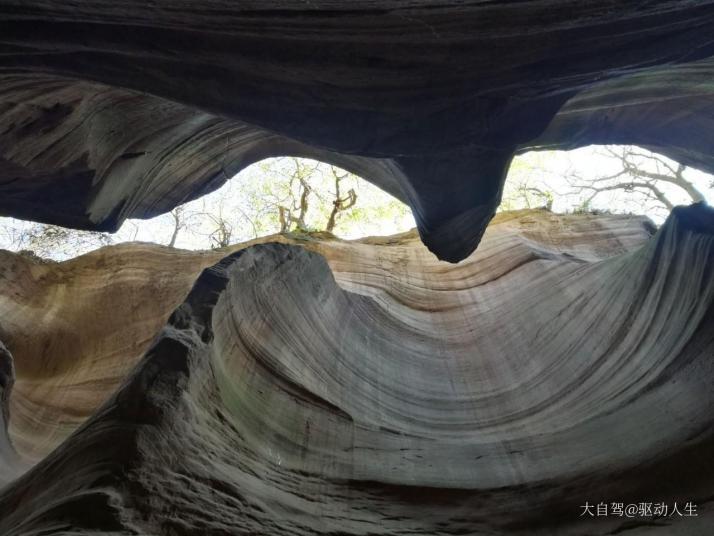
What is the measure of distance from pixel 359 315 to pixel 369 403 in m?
2.23

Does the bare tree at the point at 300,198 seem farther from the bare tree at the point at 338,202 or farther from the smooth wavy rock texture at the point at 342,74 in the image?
the smooth wavy rock texture at the point at 342,74

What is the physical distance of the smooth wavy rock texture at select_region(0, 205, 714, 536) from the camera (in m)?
2.96

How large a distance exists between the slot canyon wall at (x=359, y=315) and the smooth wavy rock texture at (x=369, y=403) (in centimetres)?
2

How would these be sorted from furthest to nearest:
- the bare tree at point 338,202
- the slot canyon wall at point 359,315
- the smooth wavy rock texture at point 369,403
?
the bare tree at point 338,202
the slot canyon wall at point 359,315
the smooth wavy rock texture at point 369,403

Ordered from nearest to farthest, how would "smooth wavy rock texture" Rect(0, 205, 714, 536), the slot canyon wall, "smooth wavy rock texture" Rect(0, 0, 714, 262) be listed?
1. "smooth wavy rock texture" Rect(0, 205, 714, 536)
2. the slot canyon wall
3. "smooth wavy rock texture" Rect(0, 0, 714, 262)

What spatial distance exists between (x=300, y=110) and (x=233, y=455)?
251 centimetres

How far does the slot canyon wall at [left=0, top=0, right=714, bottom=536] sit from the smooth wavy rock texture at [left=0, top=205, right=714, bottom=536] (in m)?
0.02

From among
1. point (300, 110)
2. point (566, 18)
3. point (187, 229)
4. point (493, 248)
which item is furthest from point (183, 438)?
point (187, 229)

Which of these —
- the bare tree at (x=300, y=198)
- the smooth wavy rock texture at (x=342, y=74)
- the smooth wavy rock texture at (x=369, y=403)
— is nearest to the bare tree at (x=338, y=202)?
the bare tree at (x=300, y=198)

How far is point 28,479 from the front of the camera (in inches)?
131

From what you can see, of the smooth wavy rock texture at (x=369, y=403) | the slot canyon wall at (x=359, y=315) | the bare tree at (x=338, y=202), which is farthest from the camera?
the bare tree at (x=338, y=202)

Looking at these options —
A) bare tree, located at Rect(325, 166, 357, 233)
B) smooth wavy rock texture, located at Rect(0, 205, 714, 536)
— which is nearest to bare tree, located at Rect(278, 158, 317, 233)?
bare tree, located at Rect(325, 166, 357, 233)

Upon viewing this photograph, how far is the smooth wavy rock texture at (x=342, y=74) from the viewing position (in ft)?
11.6

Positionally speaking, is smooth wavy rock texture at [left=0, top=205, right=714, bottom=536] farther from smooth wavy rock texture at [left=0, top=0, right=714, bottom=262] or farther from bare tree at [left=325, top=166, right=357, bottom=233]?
bare tree at [left=325, top=166, right=357, bottom=233]
